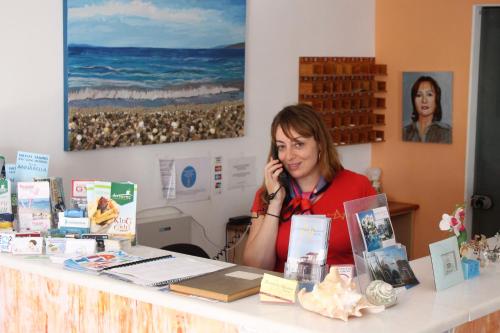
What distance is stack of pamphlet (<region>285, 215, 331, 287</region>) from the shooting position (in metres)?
2.58

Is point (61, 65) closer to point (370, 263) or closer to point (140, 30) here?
point (140, 30)

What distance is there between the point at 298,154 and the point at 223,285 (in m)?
1.11

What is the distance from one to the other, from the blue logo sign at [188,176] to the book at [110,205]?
1.60m

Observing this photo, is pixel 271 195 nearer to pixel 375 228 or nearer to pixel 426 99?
pixel 375 228

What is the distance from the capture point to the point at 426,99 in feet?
19.1

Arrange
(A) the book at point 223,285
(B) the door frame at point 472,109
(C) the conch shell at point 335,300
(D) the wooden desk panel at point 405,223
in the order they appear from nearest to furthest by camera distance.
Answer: (C) the conch shell at point 335,300
(A) the book at point 223,285
(B) the door frame at point 472,109
(D) the wooden desk panel at point 405,223

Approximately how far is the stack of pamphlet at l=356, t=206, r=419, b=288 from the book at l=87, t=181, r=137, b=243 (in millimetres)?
965

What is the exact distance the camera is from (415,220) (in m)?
5.96

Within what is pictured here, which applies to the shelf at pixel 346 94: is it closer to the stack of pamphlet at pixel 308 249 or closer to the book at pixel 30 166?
the book at pixel 30 166

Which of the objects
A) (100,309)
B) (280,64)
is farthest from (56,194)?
(280,64)

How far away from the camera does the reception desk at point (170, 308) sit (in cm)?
233

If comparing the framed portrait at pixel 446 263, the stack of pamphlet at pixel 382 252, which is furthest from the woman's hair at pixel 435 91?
the stack of pamphlet at pixel 382 252

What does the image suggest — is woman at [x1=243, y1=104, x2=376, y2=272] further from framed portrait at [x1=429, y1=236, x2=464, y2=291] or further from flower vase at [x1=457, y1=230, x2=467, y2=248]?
framed portrait at [x1=429, y1=236, x2=464, y2=291]

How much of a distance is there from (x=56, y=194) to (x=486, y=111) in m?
3.21
